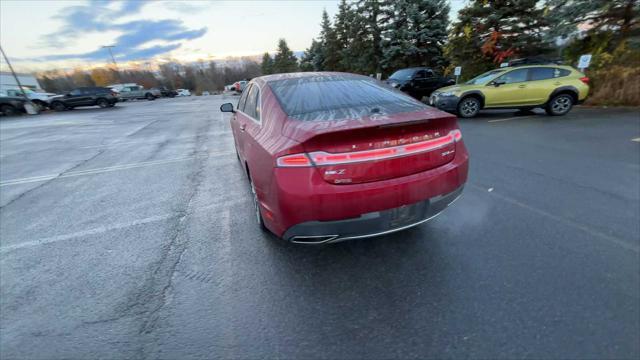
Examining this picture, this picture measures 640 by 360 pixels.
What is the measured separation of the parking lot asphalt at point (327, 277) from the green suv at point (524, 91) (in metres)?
4.97

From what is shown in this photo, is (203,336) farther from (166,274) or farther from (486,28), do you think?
(486,28)

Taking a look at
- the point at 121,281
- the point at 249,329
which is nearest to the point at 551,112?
the point at 249,329

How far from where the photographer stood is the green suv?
8.59 metres

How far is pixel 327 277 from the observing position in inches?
97.1

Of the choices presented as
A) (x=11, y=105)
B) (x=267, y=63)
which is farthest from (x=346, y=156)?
(x=267, y=63)

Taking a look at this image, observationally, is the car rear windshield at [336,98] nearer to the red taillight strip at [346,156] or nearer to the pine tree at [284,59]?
the red taillight strip at [346,156]

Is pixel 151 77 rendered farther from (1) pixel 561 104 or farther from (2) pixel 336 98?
(2) pixel 336 98

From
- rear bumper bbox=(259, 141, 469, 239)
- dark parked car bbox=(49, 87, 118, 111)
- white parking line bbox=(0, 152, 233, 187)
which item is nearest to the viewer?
rear bumper bbox=(259, 141, 469, 239)

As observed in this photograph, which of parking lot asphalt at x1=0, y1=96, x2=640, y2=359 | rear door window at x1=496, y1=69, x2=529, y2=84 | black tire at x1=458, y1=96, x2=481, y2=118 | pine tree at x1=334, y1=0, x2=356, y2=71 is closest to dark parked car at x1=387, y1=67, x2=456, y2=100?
black tire at x1=458, y1=96, x2=481, y2=118

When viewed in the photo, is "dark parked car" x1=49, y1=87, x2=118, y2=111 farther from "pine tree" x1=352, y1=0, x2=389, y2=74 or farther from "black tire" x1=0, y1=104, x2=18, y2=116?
"pine tree" x1=352, y1=0, x2=389, y2=74

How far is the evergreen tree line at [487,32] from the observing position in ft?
36.2

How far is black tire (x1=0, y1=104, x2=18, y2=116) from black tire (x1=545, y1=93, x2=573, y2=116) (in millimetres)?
29935

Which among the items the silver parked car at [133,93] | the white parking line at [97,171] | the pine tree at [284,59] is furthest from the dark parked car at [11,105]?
the pine tree at [284,59]

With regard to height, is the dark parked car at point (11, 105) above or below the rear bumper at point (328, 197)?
above
